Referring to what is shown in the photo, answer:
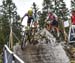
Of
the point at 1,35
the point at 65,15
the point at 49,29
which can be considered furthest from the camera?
the point at 65,15

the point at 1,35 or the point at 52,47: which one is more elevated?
the point at 52,47

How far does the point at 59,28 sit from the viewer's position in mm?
16969

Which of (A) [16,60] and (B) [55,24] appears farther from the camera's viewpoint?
(B) [55,24]

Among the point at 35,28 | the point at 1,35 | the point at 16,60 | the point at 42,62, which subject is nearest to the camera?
the point at 16,60

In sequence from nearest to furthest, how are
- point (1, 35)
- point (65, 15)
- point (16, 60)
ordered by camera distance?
point (16, 60)
point (1, 35)
point (65, 15)

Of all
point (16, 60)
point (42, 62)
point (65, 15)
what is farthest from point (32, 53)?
point (65, 15)

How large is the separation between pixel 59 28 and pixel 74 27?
1.31 m

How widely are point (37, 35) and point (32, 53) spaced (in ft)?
3.80

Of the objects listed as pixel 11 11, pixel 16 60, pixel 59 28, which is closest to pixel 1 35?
pixel 11 11

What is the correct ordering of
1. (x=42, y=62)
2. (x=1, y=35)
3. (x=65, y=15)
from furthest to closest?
(x=65, y=15), (x=1, y=35), (x=42, y=62)

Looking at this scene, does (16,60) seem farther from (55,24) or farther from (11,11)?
(11,11)

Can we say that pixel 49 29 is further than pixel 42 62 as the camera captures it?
Yes

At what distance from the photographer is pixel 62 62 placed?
14359mm

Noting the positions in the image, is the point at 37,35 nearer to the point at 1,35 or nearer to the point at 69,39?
the point at 69,39
